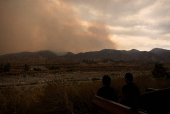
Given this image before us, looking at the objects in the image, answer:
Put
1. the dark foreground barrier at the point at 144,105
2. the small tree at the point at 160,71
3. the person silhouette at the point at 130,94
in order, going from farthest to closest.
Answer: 1. the small tree at the point at 160,71
2. the person silhouette at the point at 130,94
3. the dark foreground barrier at the point at 144,105

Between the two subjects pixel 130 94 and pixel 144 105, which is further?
pixel 130 94

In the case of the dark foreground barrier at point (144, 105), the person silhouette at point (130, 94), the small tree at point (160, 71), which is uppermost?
the dark foreground barrier at point (144, 105)

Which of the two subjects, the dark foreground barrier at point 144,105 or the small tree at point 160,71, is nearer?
the dark foreground barrier at point 144,105

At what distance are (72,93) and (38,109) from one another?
1847 mm

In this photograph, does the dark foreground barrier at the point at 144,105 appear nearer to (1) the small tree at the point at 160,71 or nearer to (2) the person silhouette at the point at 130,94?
(2) the person silhouette at the point at 130,94

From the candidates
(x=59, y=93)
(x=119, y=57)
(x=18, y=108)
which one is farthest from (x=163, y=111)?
(x=119, y=57)

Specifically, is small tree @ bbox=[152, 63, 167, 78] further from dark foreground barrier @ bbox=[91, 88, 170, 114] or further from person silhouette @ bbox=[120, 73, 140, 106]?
dark foreground barrier @ bbox=[91, 88, 170, 114]

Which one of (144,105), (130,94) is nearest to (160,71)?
(130,94)

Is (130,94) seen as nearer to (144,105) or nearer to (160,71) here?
(144,105)

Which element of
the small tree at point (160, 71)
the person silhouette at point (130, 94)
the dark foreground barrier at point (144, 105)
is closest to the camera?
the dark foreground barrier at point (144, 105)

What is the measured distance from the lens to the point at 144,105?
8.24 ft

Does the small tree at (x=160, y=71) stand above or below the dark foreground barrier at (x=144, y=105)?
below

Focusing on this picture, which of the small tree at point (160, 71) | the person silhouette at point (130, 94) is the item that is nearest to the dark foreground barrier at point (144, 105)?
the person silhouette at point (130, 94)

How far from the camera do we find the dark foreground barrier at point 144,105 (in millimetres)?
1708
